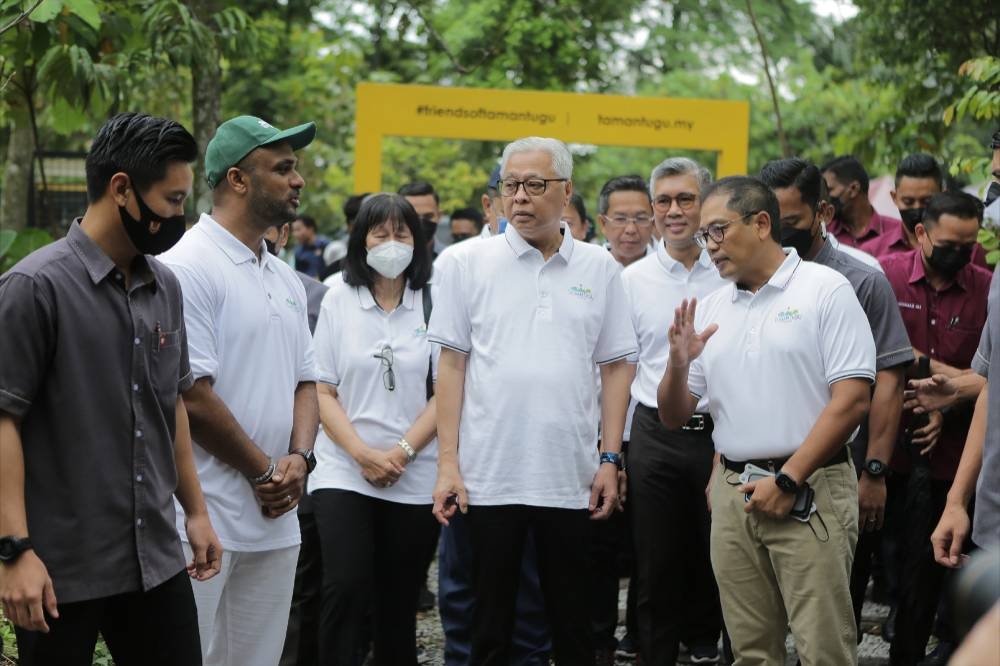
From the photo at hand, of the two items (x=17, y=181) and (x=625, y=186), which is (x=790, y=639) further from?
(x=17, y=181)

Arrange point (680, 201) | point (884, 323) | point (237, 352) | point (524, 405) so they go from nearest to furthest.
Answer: point (237, 352), point (524, 405), point (884, 323), point (680, 201)

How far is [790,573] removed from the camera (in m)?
5.16

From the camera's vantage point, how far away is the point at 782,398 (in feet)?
17.2

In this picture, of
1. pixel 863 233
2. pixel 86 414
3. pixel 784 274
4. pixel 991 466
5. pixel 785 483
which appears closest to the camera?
pixel 86 414

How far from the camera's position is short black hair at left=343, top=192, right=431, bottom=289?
261 inches

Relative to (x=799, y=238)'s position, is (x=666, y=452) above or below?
below

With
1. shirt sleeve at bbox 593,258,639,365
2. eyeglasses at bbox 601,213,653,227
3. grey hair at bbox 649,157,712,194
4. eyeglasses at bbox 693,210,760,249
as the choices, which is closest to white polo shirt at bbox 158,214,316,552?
shirt sleeve at bbox 593,258,639,365

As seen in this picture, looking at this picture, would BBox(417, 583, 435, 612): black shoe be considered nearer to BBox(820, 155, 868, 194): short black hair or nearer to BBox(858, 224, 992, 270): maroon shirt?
BBox(858, 224, 992, 270): maroon shirt

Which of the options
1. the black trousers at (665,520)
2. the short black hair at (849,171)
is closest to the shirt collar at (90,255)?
the black trousers at (665,520)

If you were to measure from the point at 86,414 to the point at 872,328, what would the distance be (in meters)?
3.77

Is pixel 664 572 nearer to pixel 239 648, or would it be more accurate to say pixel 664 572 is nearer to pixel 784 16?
pixel 239 648

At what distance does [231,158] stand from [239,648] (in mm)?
1843

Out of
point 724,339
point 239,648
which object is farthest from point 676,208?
point 239,648

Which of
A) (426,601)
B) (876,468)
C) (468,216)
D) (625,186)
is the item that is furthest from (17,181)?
(876,468)
